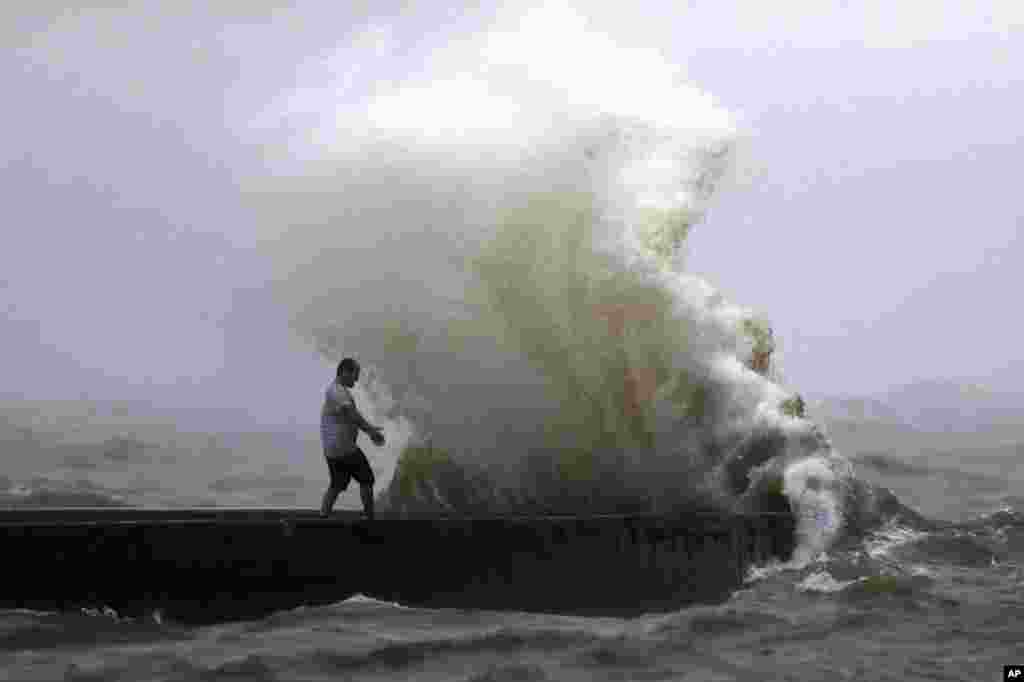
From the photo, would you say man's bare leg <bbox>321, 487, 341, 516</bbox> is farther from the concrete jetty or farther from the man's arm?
the man's arm

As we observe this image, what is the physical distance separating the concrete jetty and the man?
431 mm

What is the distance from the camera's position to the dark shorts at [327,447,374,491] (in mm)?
13398

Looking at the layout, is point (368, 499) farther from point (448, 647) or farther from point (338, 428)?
point (448, 647)

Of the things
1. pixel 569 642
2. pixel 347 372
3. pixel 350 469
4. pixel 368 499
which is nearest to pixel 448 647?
pixel 569 642

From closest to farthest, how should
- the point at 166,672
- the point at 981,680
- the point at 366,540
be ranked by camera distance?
1. the point at 166,672
2. the point at 981,680
3. the point at 366,540

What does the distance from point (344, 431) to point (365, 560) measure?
145 cm

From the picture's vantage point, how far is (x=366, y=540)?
12805 millimetres

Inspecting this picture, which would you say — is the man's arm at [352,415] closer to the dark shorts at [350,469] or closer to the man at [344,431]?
the man at [344,431]

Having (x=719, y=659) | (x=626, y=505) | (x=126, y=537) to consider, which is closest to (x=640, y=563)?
(x=719, y=659)

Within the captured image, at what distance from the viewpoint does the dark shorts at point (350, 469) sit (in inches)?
527

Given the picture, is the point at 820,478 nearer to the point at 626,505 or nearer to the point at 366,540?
the point at 626,505

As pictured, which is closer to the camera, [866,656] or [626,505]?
[866,656]

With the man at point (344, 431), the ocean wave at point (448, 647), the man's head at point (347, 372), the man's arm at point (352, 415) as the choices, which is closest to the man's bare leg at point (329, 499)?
the man at point (344, 431)

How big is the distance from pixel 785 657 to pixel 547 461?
26.9 feet
